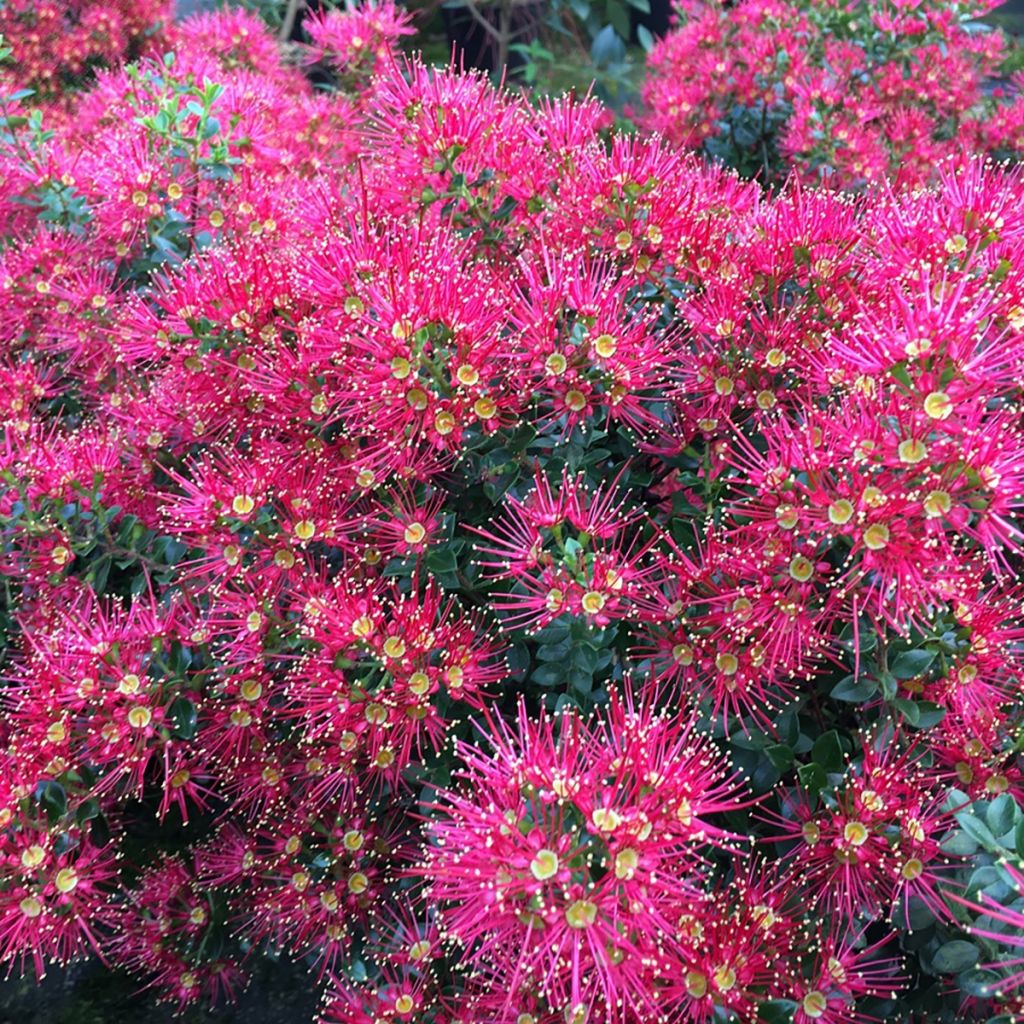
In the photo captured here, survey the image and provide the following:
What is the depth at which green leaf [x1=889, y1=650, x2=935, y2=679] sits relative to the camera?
45.6 inches

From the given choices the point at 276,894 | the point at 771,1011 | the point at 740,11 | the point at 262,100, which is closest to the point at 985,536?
the point at 771,1011

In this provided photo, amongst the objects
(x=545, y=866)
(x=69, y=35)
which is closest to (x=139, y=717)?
(x=545, y=866)

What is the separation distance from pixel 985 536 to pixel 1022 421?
44 centimetres

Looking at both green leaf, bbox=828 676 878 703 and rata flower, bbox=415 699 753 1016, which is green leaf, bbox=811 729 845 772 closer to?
green leaf, bbox=828 676 878 703

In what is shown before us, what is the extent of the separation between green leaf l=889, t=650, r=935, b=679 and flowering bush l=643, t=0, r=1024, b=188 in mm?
1846

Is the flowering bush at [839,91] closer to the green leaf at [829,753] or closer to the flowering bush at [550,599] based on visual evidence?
the flowering bush at [550,599]

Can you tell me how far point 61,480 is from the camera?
4.97ft

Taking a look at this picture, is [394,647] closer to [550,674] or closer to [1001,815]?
[550,674]

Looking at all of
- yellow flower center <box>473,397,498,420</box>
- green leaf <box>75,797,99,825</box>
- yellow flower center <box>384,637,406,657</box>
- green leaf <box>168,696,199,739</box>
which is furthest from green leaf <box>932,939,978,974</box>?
green leaf <box>75,797,99,825</box>

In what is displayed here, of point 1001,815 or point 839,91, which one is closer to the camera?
point 1001,815

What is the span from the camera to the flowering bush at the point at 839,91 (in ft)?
8.82

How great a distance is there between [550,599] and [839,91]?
2190 millimetres

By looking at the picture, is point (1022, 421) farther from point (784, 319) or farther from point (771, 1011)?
point (771, 1011)

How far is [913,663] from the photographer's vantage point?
116 cm
